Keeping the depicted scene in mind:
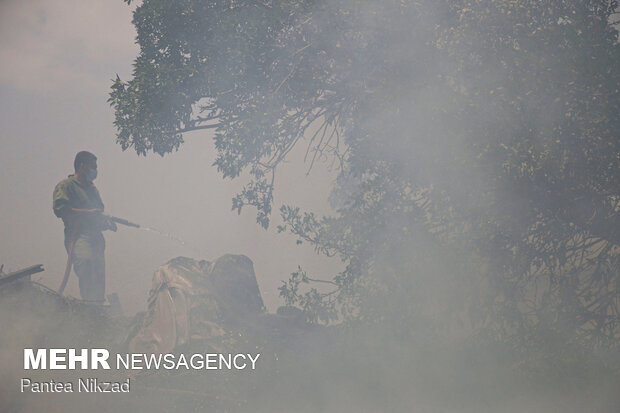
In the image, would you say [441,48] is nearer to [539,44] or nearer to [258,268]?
[539,44]

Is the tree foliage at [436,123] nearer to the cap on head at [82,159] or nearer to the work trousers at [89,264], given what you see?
the cap on head at [82,159]

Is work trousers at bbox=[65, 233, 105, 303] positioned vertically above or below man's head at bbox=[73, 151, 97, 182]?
below

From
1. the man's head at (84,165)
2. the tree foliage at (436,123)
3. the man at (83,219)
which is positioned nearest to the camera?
the tree foliage at (436,123)

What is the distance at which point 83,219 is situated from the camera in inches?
401

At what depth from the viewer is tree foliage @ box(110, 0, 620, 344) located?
20.1 feet

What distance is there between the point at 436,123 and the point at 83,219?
23.3 ft

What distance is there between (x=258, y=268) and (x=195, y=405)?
1488 centimetres

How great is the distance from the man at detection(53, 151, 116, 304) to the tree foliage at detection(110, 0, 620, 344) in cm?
295

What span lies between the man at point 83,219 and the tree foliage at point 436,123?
9.69 ft

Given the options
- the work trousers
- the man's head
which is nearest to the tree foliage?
the man's head

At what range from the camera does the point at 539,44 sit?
6152 millimetres

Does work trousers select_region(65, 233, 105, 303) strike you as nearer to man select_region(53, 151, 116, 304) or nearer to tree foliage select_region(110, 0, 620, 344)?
man select_region(53, 151, 116, 304)

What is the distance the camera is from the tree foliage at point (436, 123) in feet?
20.1

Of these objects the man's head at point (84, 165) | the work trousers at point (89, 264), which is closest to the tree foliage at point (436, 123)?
the man's head at point (84, 165)
